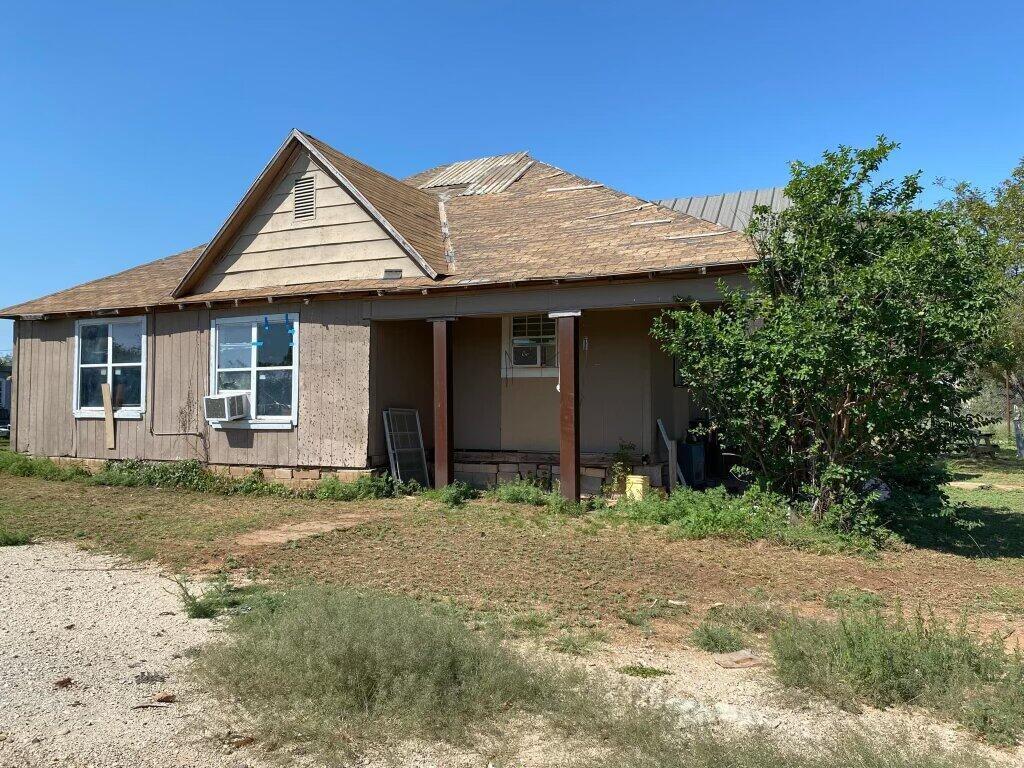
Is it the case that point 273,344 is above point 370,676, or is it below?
above

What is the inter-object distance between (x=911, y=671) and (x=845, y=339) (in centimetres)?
432

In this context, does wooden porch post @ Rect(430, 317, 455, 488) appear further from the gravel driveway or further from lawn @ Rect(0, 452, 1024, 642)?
the gravel driveway

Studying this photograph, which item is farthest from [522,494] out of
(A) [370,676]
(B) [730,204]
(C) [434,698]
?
(B) [730,204]

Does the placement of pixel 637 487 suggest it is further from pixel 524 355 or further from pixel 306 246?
pixel 306 246

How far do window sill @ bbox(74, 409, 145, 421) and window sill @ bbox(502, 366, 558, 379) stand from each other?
6703 millimetres

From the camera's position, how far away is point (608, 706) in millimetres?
3619

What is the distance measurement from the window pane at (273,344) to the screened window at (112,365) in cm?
264

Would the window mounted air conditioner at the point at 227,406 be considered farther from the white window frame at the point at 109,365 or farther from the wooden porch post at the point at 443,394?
the wooden porch post at the point at 443,394

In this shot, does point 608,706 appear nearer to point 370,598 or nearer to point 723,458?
point 370,598

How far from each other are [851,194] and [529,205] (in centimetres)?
641

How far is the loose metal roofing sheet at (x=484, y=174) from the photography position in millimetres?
15250

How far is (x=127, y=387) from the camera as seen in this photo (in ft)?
44.1

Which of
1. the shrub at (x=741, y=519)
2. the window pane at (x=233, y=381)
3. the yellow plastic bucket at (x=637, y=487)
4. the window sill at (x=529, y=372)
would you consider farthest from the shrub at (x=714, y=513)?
the window pane at (x=233, y=381)

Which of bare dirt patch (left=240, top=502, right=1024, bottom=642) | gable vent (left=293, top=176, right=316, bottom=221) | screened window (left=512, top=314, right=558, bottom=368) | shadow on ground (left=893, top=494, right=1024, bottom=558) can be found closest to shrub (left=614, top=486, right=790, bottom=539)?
bare dirt patch (left=240, top=502, right=1024, bottom=642)
